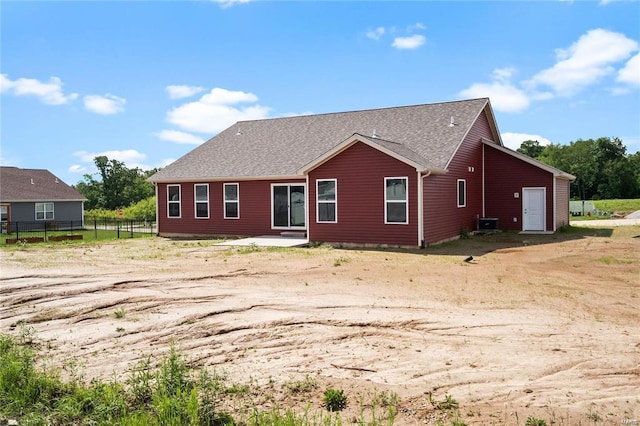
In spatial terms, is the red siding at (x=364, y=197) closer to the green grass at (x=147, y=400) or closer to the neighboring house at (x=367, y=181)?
the neighboring house at (x=367, y=181)

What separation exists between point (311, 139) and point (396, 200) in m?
8.05

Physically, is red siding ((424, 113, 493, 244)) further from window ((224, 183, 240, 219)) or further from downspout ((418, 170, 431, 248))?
window ((224, 183, 240, 219))

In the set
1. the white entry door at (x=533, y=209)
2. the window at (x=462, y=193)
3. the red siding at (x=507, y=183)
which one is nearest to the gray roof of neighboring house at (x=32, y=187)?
the window at (x=462, y=193)

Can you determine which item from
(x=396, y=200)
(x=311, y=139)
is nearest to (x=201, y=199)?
(x=311, y=139)

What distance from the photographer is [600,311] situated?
792 cm

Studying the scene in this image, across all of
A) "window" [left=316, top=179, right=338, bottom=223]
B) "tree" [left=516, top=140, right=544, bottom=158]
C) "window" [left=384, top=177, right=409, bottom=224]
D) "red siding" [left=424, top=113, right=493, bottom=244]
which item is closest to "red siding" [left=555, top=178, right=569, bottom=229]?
"red siding" [left=424, top=113, right=493, bottom=244]

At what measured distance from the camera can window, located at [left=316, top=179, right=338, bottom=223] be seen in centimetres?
1844

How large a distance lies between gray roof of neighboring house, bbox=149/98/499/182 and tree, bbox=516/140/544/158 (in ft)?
232

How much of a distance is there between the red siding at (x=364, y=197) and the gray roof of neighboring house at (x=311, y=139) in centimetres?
160

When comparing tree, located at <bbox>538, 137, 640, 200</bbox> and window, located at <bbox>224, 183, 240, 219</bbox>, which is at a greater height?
tree, located at <bbox>538, 137, 640, 200</bbox>

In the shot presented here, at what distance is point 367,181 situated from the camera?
17734mm

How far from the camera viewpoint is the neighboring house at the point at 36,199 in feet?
119

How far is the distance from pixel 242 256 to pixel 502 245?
911cm

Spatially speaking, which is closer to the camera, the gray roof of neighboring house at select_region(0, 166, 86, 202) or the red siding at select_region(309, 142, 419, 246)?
the red siding at select_region(309, 142, 419, 246)
